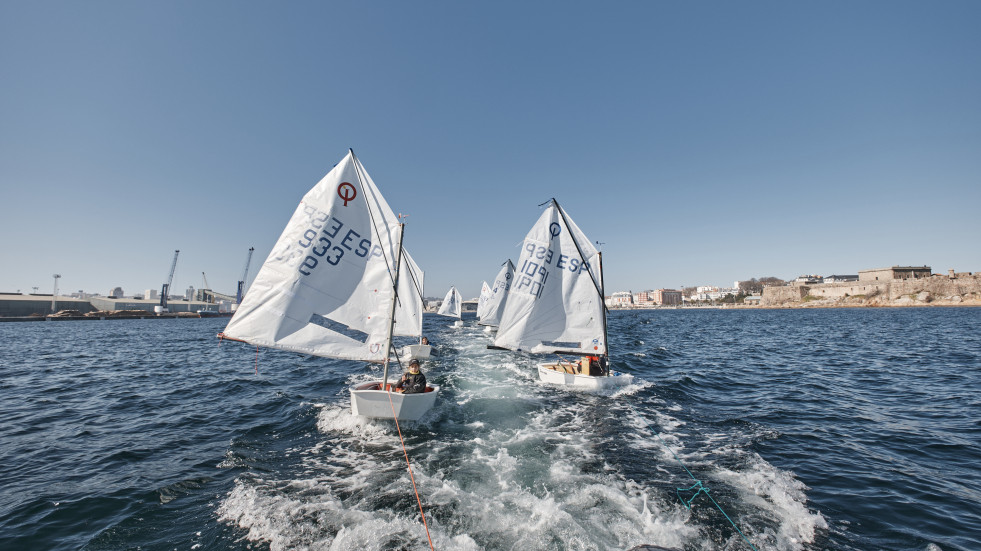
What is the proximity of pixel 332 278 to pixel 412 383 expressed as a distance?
4985 millimetres

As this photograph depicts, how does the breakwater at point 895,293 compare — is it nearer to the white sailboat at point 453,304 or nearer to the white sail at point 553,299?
the white sailboat at point 453,304

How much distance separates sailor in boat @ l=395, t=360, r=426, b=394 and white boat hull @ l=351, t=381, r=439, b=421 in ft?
1.26

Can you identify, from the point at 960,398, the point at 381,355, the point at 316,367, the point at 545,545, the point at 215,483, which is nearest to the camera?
the point at 545,545

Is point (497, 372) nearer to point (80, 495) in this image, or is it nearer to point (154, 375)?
point (80, 495)

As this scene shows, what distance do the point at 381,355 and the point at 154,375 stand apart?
2252 cm

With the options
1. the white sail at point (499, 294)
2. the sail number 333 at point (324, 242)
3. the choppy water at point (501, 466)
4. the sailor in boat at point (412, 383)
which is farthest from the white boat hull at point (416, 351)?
the sail number 333 at point (324, 242)

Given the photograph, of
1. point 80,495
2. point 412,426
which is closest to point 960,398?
point 412,426

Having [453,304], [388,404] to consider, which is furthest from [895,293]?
[388,404]

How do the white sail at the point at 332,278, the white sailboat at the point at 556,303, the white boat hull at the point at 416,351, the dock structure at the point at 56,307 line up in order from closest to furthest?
1. the white sail at the point at 332,278
2. the white sailboat at the point at 556,303
3. the white boat hull at the point at 416,351
4. the dock structure at the point at 56,307

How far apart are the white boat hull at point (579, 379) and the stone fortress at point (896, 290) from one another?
200 m

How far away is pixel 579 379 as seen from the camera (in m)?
19.3

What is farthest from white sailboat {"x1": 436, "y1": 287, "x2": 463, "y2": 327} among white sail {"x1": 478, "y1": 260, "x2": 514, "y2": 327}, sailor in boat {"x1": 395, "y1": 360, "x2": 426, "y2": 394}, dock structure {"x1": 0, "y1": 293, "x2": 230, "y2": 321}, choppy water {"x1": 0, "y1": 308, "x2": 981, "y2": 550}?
dock structure {"x1": 0, "y1": 293, "x2": 230, "y2": 321}

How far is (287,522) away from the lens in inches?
298

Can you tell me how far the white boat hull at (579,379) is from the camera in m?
19.1
